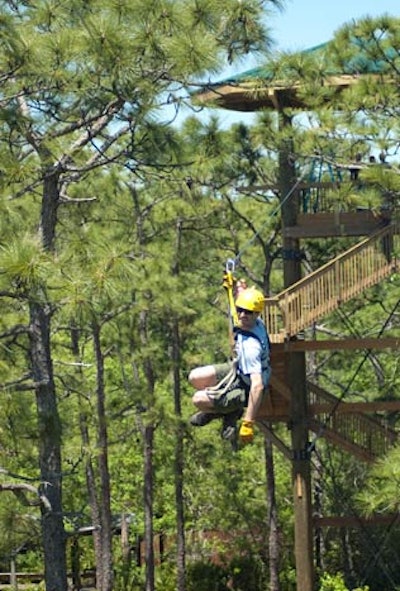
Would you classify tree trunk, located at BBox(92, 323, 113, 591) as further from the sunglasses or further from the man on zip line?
the sunglasses

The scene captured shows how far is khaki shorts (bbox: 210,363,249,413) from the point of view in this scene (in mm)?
10055

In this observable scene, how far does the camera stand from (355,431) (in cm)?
1898

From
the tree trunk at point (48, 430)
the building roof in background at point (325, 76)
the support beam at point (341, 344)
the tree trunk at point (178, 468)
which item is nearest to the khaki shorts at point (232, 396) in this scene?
the tree trunk at point (48, 430)

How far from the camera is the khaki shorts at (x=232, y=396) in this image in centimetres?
1005

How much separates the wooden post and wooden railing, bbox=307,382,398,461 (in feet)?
0.96

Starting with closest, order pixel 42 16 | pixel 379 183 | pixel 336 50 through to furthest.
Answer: pixel 42 16, pixel 379 183, pixel 336 50

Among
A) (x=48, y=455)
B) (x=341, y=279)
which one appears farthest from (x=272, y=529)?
(x=48, y=455)

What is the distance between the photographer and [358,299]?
23812 mm

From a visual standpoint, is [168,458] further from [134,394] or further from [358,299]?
[358,299]

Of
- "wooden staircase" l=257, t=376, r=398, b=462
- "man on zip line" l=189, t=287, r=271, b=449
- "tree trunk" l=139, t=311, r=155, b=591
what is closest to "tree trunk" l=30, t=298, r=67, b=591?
"man on zip line" l=189, t=287, r=271, b=449

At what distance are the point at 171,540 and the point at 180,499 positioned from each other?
6256mm

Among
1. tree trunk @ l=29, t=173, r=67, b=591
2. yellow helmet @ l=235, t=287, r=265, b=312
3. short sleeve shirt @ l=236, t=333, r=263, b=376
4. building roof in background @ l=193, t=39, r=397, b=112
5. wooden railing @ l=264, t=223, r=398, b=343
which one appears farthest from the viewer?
wooden railing @ l=264, t=223, r=398, b=343

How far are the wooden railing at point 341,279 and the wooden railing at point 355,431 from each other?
2058 mm

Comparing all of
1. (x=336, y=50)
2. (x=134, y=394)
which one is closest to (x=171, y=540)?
(x=134, y=394)
